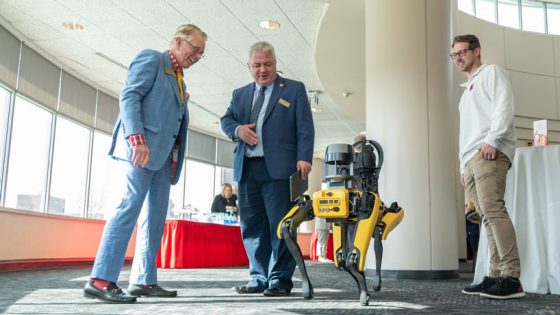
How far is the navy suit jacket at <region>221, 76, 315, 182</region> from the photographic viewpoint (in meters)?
2.41

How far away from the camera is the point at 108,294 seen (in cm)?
199

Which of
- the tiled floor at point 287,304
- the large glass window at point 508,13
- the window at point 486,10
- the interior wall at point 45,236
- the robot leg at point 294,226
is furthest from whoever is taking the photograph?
the large glass window at point 508,13

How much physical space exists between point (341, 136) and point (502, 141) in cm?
946

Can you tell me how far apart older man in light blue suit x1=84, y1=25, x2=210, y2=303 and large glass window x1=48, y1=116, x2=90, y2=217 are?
17.0 feet

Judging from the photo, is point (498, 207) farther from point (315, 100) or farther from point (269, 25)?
point (315, 100)

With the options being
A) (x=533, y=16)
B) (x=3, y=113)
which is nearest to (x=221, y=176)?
(x=3, y=113)

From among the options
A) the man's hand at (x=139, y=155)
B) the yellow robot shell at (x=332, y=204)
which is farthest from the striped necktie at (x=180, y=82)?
the yellow robot shell at (x=332, y=204)

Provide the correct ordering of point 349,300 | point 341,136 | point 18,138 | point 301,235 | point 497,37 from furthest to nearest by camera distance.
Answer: point 301,235 < point 341,136 < point 497,37 < point 18,138 < point 349,300

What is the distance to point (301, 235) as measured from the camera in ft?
43.5

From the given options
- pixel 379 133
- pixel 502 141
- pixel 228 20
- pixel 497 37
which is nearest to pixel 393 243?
pixel 379 133

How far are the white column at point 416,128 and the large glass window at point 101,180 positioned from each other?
16.7 ft

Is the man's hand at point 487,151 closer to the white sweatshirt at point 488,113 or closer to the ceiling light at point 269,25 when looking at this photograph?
the white sweatshirt at point 488,113

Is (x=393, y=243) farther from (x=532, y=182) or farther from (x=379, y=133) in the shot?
(x=532, y=182)

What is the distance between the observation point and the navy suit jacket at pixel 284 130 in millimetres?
2408
